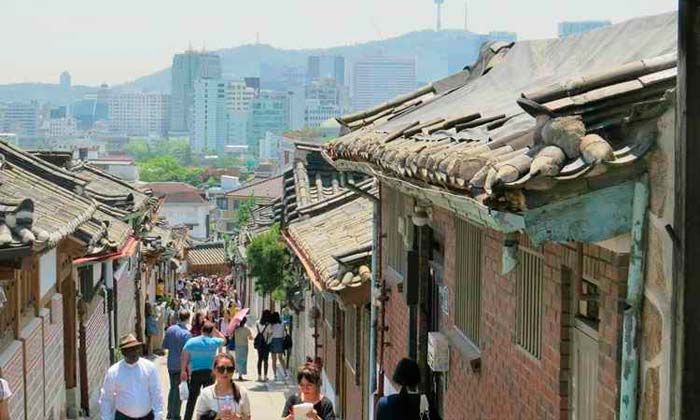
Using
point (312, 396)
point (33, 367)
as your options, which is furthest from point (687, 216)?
point (33, 367)

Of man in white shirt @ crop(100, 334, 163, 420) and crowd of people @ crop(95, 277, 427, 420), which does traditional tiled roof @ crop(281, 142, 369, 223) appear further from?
man in white shirt @ crop(100, 334, 163, 420)

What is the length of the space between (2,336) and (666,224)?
9.11m

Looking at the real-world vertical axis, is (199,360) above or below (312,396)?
below

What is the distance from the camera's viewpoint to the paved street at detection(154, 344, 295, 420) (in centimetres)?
2112

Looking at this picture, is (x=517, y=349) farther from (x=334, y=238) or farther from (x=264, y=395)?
(x=264, y=395)

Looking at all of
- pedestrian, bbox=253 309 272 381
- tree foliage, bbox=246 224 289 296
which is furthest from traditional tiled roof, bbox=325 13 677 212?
tree foliage, bbox=246 224 289 296

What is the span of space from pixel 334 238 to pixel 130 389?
27.4 ft

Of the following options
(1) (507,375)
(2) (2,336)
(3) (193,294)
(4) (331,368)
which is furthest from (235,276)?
(1) (507,375)

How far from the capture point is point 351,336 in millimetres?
18750

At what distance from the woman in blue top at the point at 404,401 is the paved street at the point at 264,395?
10.2 meters

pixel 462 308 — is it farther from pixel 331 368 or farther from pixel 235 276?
pixel 235 276

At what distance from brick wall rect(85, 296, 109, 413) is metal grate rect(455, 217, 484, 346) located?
12701mm

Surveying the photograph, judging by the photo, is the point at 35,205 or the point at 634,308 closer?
the point at 634,308

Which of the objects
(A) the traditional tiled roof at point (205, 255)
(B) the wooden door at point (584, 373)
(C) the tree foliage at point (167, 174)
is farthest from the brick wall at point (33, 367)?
(C) the tree foliage at point (167, 174)
